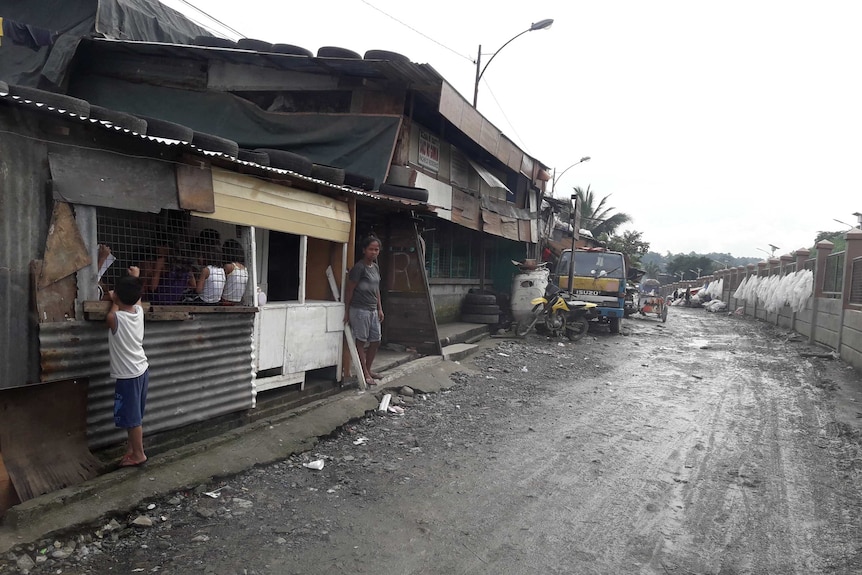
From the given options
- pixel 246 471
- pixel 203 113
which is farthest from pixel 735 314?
pixel 246 471

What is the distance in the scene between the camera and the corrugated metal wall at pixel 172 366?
144 inches

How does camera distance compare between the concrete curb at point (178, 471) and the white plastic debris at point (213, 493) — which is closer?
the concrete curb at point (178, 471)

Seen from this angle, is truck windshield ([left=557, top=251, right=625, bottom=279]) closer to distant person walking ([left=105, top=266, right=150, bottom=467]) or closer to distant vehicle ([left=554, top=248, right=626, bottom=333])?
distant vehicle ([left=554, top=248, right=626, bottom=333])

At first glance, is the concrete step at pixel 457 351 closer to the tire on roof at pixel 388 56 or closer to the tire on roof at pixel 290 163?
the tire on roof at pixel 290 163

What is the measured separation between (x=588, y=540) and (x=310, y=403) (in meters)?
3.49

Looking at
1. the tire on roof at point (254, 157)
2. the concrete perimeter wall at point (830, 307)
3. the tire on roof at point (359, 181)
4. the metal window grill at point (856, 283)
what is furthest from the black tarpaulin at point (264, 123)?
the metal window grill at point (856, 283)

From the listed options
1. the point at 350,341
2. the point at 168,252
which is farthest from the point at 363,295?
the point at 168,252

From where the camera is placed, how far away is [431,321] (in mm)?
8773

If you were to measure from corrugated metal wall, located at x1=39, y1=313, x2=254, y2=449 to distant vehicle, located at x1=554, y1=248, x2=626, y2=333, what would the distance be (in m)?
11.7

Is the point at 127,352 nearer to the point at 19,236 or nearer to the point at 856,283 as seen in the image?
the point at 19,236

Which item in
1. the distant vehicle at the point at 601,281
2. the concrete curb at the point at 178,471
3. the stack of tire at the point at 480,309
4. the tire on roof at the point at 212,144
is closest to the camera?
the concrete curb at the point at 178,471

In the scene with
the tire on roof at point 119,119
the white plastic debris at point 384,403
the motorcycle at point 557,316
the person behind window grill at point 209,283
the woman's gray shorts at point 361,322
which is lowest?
the white plastic debris at point 384,403

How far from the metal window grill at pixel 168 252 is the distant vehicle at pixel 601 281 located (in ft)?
38.7

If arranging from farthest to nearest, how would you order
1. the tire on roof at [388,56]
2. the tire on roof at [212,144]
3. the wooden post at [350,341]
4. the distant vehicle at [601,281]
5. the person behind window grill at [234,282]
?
1. the distant vehicle at [601,281]
2. the tire on roof at [388,56]
3. the wooden post at [350,341]
4. the person behind window grill at [234,282]
5. the tire on roof at [212,144]
